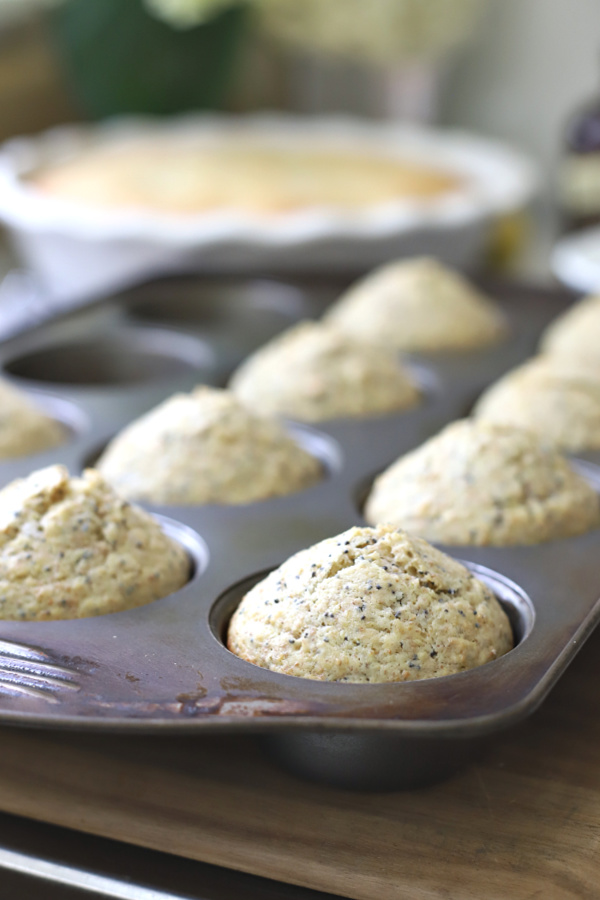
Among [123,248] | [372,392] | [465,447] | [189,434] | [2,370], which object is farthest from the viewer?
[123,248]

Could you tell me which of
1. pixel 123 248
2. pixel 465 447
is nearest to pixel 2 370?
pixel 123 248

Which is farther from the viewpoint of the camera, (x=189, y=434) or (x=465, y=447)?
(x=189, y=434)

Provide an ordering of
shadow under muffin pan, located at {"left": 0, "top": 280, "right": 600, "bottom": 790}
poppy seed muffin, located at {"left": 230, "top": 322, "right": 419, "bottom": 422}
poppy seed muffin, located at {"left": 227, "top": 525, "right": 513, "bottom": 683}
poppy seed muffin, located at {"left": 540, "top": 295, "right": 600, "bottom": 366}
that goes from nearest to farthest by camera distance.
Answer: shadow under muffin pan, located at {"left": 0, "top": 280, "right": 600, "bottom": 790} < poppy seed muffin, located at {"left": 227, "top": 525, "right": 513, "bottom": 683} < poppy seed muffin, located at {"left": 230, "top": 322, "right": 419, "bottom": 422} < poppy seed muffin, located at {"left": 540, "top": 295, "right": 600, "bottom": 366}

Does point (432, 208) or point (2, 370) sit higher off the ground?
point (432, 208)

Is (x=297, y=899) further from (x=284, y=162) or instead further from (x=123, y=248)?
(x=284, y=162)

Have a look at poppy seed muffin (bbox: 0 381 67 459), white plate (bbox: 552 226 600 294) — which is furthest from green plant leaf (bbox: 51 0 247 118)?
poppy seed muffin (bbox: 0 381 67 459)

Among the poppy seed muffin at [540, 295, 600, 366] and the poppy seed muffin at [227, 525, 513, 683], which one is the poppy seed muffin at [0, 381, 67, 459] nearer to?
the poppy seed muffin at [227, 525, 513, 683]
